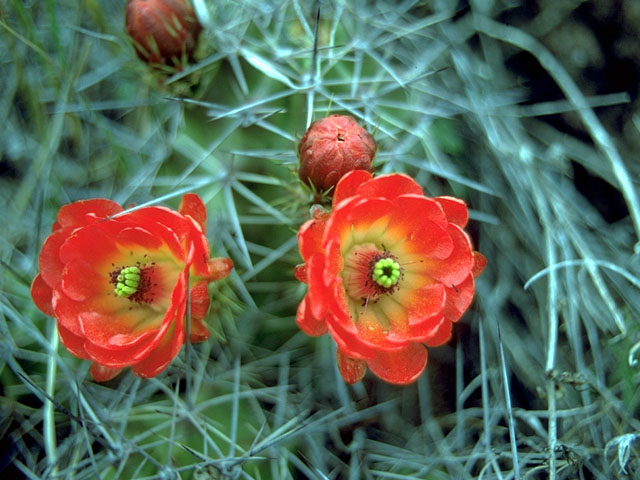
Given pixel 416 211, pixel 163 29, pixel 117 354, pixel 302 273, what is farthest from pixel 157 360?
pixel 163 29

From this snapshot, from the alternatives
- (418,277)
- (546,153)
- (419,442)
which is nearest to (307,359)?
(419,442)

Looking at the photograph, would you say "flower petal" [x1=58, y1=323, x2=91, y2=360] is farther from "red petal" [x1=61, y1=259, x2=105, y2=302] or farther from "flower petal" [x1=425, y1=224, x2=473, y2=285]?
"flower petal" [x1=425, y1=224, x2=473, y2=285]

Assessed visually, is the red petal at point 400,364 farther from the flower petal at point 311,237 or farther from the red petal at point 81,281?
the red petal at point 81,281

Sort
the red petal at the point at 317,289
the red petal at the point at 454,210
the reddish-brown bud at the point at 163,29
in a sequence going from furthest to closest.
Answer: the reddish-brown bud at the point at 163,29 < the red petal at the point at 454,210 < the red petal at the point at 317,289

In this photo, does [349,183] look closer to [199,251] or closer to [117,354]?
[199,251]

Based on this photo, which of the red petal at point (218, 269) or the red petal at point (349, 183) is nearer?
the red petal at point (349, 183)

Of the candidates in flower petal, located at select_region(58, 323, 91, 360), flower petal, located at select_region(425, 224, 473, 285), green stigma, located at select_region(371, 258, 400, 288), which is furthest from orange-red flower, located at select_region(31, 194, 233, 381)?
flower petal, located at select_region(425, 224, 473, 285)

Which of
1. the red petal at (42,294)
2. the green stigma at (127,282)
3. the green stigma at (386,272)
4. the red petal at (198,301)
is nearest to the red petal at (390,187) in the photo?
the green stigma at (386,272)

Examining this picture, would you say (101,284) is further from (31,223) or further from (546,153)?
(546,153)
